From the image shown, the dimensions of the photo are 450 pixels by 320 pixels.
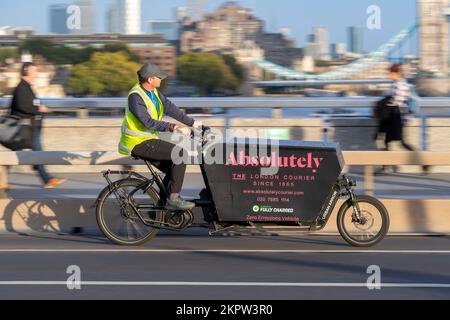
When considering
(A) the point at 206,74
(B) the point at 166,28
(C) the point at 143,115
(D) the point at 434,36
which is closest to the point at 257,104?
(C) the point at 143,115

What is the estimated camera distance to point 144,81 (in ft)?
29.1

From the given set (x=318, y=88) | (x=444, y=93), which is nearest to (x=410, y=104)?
(x=318, y=88)

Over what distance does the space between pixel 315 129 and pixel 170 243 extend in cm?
613

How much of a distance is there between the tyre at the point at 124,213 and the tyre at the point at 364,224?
6.00ft

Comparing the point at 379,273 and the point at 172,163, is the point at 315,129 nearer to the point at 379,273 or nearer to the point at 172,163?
the point at 172,163

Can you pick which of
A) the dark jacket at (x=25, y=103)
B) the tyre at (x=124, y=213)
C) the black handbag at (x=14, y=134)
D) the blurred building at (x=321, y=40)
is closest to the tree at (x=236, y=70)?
the blurred building at (x=321, y=40)

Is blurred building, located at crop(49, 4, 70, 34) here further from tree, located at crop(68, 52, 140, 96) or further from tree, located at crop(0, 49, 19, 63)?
tree, located at crop(68, 52, 140, 96)

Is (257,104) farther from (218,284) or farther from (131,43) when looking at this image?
(131,43)

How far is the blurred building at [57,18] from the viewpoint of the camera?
5698 centimetres

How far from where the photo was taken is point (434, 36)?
80.4m

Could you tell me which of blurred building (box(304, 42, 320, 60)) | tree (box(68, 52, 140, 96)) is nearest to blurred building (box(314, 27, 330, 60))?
blurred building (box(304, 42, 320, 60))

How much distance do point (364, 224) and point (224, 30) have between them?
74.5 metres

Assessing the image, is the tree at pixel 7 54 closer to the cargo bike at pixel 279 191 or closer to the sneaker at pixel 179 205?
the sneaker at pixel 179 205

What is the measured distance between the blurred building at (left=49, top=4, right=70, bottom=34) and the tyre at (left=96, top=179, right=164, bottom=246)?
153ft
